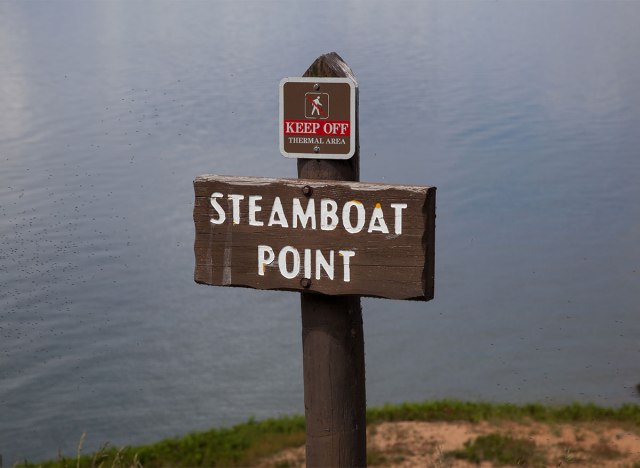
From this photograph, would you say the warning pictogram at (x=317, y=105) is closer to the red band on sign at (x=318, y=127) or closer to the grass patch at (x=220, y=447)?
the red band on sign at (x=318, y=127)

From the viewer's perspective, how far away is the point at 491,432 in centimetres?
1177

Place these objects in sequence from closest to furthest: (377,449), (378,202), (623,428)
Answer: (378,202)
(377,449)
(623,428)

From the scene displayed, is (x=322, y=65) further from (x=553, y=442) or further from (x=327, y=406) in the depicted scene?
(x=553, y=442)

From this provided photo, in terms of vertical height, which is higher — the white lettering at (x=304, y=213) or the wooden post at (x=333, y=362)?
the white lettering at (x=304, y=213)

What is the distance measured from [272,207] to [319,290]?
0.47 metres

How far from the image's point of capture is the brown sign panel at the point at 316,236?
16.0ft

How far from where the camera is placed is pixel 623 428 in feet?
39.5

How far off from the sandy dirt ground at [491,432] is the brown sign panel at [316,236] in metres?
5.73

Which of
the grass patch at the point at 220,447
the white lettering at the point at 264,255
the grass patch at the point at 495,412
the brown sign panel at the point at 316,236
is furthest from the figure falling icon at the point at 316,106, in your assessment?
the grass patch at the point at 495,412

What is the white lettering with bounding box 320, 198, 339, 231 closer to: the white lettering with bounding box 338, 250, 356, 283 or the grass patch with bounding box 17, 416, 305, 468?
the white lettering with bounding box 338, 250, 356, 283

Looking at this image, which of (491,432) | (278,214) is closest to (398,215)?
(278,214)

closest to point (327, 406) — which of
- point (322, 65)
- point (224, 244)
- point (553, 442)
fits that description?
point (224, 244)

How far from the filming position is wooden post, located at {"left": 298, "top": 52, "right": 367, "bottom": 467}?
5.19m

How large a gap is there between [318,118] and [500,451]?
6.88 metres
